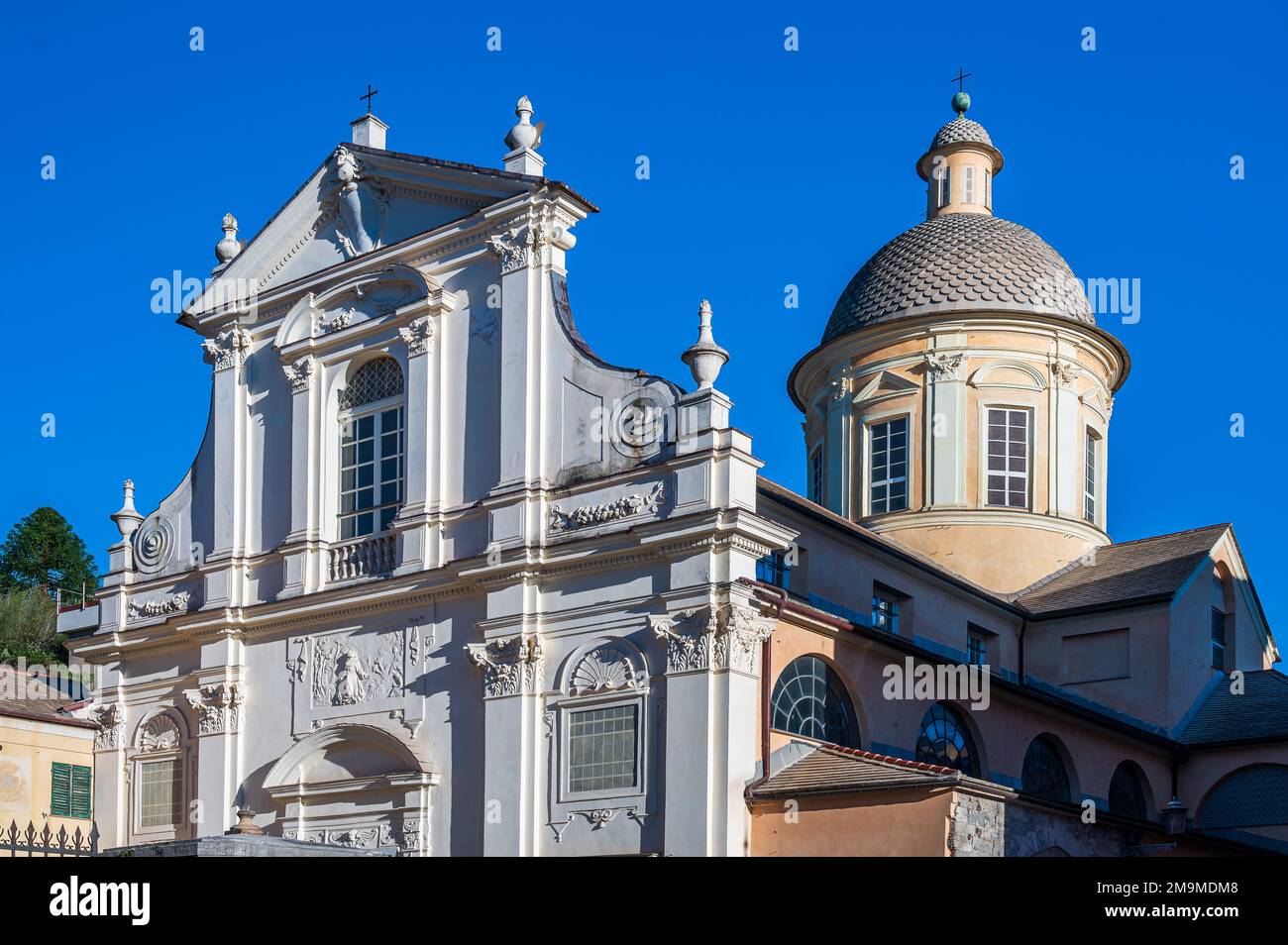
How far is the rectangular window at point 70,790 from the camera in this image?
30828 millimetres

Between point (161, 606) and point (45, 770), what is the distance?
441cm

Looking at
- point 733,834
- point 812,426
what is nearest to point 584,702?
point 733,834

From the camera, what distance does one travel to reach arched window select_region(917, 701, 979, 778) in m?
27.0

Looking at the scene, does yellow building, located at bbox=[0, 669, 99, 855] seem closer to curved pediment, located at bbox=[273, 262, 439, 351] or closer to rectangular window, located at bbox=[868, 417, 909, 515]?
curved pediment, located at bbox=[273, 262, 439, 351]

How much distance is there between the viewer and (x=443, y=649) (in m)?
24.8

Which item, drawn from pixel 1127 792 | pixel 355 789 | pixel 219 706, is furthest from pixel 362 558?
pixel 1127 792

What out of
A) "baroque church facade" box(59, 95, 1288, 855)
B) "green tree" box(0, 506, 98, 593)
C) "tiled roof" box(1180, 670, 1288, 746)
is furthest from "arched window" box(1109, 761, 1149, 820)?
"green tree" box(0, 506, 98, 593)

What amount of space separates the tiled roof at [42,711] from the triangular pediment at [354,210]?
7812 mm

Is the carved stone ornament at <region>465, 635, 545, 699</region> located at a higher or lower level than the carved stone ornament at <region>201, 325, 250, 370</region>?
lower

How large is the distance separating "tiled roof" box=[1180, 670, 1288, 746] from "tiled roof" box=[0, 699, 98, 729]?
20.4 meters

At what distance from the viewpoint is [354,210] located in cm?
2802

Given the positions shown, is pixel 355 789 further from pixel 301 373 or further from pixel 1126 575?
pixel 1126 575
